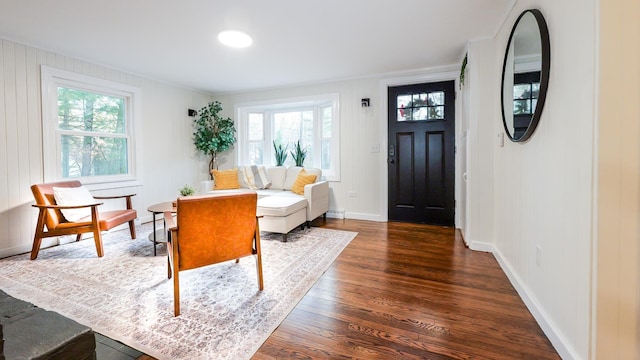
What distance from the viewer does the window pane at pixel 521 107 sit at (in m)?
1.89

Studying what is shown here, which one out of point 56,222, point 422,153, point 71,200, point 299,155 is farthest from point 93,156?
point 422,153

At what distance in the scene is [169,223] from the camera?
2.09 m

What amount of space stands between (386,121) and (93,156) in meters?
4.16

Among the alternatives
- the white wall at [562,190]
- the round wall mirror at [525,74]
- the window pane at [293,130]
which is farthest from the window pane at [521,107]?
the window pane at [293,130]

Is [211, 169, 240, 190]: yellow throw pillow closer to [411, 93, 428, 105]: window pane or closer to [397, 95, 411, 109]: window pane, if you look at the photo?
[397, 95, 411, 109]: window pane

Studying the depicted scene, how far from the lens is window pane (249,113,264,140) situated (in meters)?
5.52

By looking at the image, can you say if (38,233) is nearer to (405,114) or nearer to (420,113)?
(405,114)

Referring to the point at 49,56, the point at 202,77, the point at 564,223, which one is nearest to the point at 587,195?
the point at 564,223

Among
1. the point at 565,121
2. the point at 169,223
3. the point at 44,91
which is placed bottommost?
the point at 169,223

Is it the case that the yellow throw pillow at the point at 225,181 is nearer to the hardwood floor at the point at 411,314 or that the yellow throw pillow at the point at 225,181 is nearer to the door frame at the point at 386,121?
the door frame at the point at 386,121

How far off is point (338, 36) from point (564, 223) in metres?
2.53

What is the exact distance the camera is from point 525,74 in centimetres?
194

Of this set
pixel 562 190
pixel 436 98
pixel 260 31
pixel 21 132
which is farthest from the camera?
pixel 436 98

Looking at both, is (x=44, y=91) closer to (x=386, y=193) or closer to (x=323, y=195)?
(x=323, y=195)
